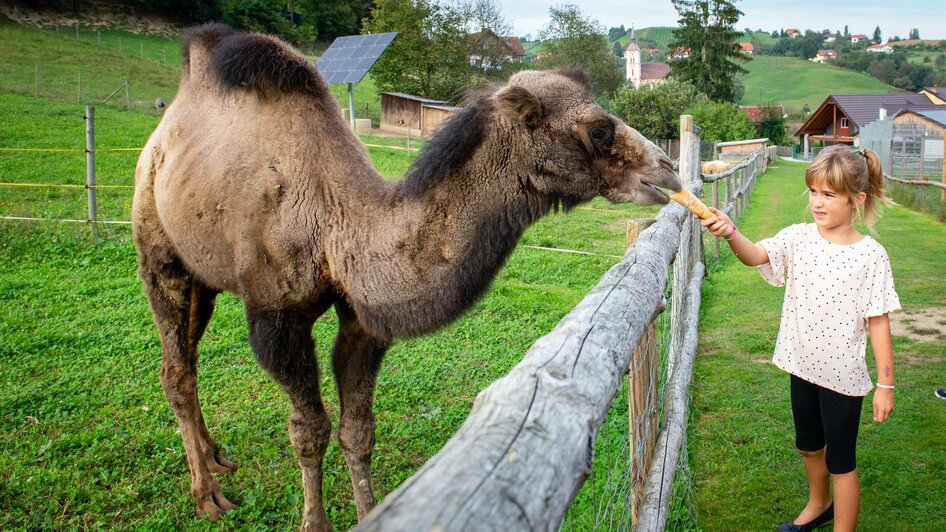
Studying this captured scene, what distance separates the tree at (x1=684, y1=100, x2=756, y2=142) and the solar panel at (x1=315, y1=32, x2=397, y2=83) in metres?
21.9

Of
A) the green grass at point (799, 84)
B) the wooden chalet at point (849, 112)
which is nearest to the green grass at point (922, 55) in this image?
the green grass at point (799, 84)

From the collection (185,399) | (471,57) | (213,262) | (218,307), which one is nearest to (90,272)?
(218,307)

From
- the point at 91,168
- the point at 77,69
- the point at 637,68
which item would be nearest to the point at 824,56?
the point at 637,68

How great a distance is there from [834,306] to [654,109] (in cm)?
3734

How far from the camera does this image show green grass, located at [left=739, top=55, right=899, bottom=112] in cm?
10519

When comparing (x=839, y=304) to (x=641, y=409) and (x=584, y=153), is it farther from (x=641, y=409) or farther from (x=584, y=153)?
(x=584, y=153)

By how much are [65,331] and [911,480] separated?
7590 mm

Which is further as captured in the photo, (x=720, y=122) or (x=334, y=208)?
(x=720, y=122)

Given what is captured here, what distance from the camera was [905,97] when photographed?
2293 inches

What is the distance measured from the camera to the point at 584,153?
3508mm

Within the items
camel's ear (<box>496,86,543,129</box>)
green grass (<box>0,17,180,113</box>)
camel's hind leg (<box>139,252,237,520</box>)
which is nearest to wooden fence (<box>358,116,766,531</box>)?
camel's ear (<box>496,86,543,129</box>)

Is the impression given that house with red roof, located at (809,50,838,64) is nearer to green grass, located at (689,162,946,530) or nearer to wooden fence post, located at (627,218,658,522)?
green grass, located at (689,162,946,530)

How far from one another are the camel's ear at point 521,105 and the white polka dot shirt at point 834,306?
1.48m

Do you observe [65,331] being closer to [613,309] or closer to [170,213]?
[170,213]
